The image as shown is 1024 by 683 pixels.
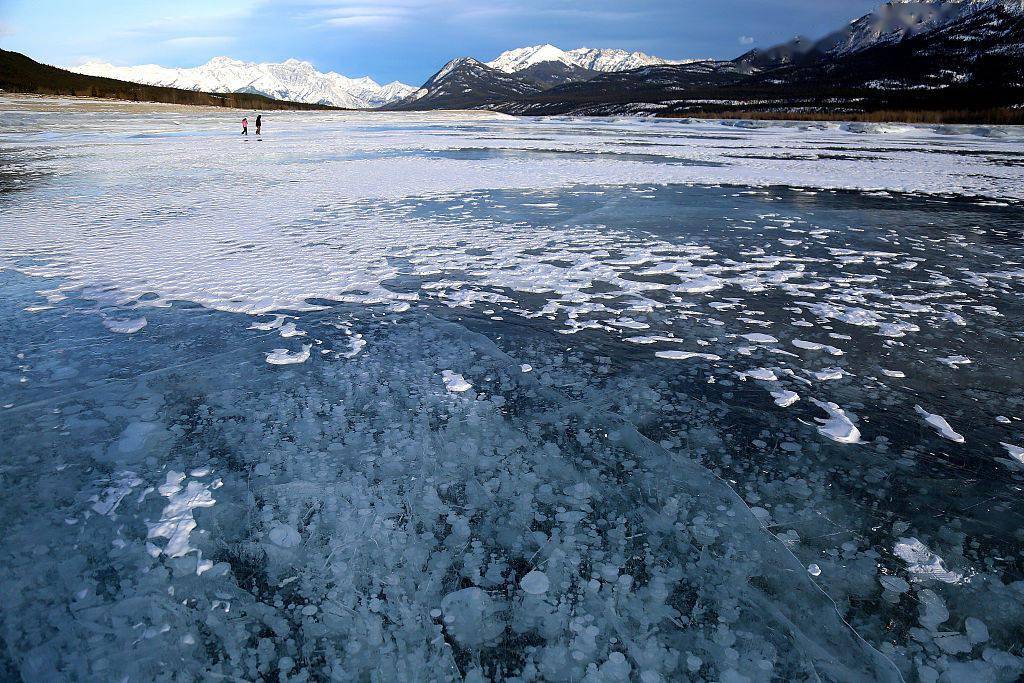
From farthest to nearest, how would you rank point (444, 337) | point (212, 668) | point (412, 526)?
point (444, 337)
point (412, 526)
point (212, 668)

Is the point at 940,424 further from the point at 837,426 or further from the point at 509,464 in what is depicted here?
the point at 509,464

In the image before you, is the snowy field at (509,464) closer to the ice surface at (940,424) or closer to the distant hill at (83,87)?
the ice surface at (940,424)

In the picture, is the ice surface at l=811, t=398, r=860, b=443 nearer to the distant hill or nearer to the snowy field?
the snowy field

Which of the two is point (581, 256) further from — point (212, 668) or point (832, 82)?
point (832, 82)

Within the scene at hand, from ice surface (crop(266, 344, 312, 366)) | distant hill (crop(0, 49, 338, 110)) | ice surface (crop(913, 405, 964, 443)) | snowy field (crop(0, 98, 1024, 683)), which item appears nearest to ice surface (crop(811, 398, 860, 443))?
snowy field (crop(0, 98, 1024, 683))

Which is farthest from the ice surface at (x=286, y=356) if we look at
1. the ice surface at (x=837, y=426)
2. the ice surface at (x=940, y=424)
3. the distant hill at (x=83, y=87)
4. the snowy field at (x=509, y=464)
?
the distant hill at (x=83, y=87)

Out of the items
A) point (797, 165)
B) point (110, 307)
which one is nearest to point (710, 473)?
point (110, 307)

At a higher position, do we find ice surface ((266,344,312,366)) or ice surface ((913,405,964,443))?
ice surface ((266,344,312,366))
